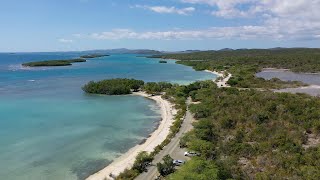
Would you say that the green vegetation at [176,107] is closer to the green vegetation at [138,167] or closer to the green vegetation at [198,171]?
the green vegetation at [138,167]

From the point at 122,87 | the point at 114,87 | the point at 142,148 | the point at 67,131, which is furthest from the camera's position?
the point at 122,87

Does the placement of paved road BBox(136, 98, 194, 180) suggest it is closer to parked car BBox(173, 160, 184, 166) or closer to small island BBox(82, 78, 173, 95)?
parked car BBox(173, 160, 184, 166)

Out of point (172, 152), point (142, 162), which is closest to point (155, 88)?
point (172, 152)

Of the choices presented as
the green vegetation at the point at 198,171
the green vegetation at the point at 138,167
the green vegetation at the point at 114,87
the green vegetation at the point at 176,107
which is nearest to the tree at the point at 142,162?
the green vegetation at the point at 138,167

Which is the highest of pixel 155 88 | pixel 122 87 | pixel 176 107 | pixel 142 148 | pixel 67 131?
pixel 122 87

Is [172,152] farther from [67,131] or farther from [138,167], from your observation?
[67,131]

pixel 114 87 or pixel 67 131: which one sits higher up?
pixel 114 87

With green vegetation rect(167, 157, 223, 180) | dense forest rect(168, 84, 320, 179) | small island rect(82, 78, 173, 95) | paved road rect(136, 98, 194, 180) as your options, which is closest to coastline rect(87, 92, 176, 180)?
paved road rect(136, 98, 194, 180)
